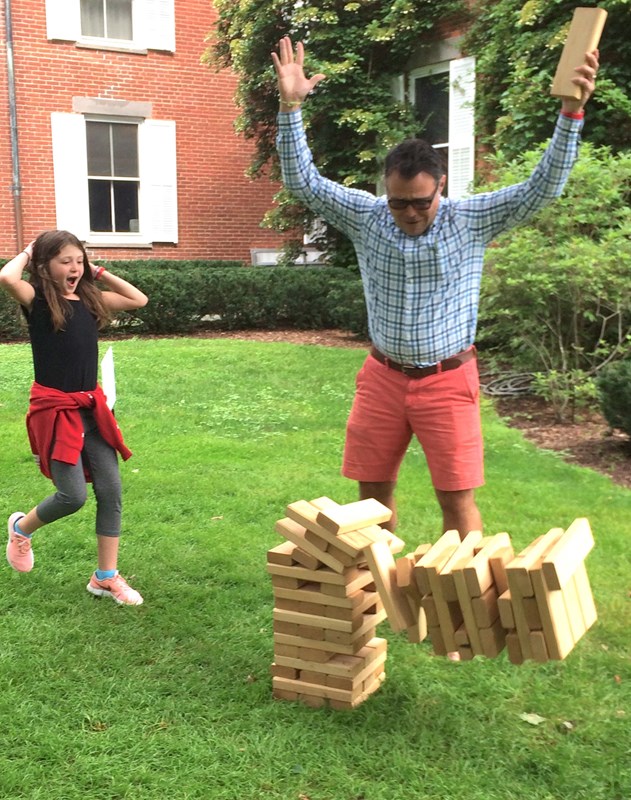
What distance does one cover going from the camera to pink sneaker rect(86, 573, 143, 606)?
349 cm

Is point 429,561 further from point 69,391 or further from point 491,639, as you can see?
point 69,391

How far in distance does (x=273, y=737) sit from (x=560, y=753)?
91cm

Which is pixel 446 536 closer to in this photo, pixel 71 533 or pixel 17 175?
pixel 71 533

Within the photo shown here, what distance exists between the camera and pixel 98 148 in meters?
14.2

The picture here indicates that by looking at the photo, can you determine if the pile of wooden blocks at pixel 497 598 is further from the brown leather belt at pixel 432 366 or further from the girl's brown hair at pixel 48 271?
the girl's brown hair at pixel 48 271

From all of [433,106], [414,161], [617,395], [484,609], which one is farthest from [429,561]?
[433,106]

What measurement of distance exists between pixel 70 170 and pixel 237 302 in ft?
14.7

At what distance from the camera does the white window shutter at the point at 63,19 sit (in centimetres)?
1318

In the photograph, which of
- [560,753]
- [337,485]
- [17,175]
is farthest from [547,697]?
[17,175]

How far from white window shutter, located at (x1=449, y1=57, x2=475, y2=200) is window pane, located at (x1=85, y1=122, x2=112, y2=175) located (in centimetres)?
624

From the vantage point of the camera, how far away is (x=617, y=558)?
3949 mm

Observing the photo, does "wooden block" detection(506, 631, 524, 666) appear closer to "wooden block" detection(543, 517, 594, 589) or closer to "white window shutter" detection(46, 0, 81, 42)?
"wooden block" detection(543, 517, 594, 589)

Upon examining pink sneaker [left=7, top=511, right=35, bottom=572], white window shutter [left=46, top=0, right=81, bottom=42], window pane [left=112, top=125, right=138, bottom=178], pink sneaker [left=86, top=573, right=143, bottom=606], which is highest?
white window shutter [left=46, top=0, right=81, bottom=42]

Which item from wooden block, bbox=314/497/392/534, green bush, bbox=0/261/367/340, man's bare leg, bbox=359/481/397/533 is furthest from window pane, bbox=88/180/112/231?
wooden block, bbox=314/497/392/534
